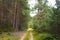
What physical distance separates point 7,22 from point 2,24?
7.96ft

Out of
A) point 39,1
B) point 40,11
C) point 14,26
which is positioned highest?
point 39,1

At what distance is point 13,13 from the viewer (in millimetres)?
39406

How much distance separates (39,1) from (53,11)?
28.0 metres

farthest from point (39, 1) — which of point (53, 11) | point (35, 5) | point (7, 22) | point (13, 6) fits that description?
point (53, 11)

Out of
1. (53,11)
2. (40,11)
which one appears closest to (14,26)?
(40,11)

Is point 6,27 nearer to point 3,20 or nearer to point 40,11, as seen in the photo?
point 3,20

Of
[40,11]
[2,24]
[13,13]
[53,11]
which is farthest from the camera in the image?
[40,11]

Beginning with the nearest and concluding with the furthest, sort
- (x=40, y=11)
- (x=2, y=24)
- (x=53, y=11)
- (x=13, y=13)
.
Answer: (x=53, y=11) < (x=2, y=24) < (x=13, y=13) < (x=40, y=11)

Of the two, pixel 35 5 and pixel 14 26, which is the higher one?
pixel 35 5

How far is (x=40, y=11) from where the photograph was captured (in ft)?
161

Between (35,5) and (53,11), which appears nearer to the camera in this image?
(53,11)

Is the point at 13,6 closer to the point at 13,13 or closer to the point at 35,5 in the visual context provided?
the point at 13,13

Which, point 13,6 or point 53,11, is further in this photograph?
point 13,6

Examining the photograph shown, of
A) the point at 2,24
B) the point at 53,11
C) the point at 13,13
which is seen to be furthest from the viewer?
the point at 13,13
